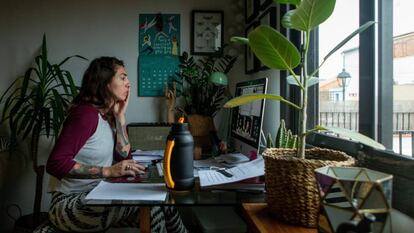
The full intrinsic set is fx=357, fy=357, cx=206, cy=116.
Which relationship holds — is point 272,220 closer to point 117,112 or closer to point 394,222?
point 394,222

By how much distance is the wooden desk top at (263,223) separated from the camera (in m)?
0.89

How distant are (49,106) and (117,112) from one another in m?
1.09

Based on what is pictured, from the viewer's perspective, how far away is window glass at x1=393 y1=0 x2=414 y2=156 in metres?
1.06

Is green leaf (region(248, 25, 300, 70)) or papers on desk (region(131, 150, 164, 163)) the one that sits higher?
green leaf (region(248, 25, 300, 70))

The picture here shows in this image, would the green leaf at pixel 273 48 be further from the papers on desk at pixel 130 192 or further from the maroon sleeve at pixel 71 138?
the maroon sleeve at pixel 71 138

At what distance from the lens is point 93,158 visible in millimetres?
1721

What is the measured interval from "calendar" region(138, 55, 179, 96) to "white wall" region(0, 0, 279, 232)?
0.07 meters

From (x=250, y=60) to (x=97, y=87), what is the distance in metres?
1.25

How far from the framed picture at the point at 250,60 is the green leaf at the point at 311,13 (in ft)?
5.09

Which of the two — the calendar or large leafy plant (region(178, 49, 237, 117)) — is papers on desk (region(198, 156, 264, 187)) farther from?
the calendar

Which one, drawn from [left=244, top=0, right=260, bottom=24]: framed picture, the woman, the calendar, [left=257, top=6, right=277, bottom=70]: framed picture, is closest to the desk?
the woman

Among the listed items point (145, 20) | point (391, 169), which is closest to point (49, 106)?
point (145, 20)

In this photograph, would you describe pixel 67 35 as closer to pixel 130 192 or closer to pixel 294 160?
pixel 130 192

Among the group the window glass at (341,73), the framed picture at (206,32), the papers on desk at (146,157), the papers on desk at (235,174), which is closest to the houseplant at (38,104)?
the papers on desk at (146,157)
